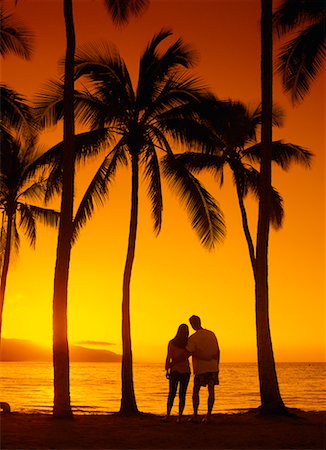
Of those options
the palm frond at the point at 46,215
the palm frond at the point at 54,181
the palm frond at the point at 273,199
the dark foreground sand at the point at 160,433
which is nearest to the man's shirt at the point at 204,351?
the dark foreground sand at the point at 160,433

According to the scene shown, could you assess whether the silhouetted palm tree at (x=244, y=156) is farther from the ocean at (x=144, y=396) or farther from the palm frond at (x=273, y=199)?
the ocean at (x=144, y=396)

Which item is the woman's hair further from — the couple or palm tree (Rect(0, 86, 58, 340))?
palm tree (Rect(0, 86, 58, 340))

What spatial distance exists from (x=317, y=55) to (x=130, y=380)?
987 centimetres

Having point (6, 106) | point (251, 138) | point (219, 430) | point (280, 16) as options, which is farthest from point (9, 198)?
point (219, 430)

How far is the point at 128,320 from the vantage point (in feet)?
71.0

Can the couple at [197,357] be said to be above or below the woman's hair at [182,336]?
below

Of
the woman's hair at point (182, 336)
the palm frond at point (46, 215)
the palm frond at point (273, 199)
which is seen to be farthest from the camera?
the palm frond at point (46, 215)

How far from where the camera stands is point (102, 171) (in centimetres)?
2252

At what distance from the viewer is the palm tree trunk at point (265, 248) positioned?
59.0ft

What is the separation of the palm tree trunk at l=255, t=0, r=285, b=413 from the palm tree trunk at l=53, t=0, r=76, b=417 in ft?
14.6

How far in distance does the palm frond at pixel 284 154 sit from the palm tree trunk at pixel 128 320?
6123 mm

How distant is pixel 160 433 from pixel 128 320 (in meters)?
7.66

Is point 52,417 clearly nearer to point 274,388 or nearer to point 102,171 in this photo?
point 274,388

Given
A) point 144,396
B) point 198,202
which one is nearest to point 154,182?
point 198,202
